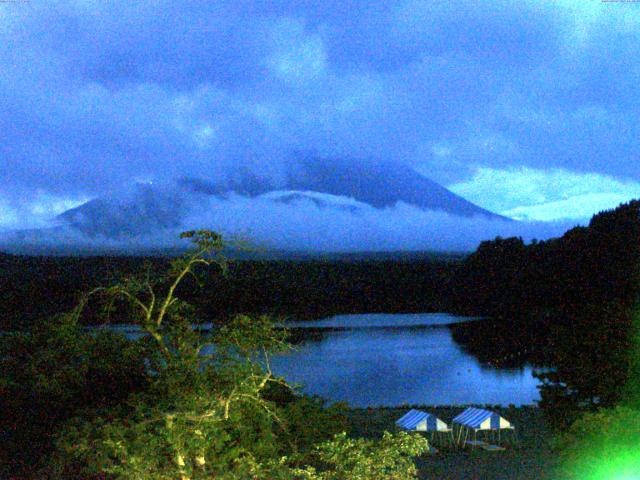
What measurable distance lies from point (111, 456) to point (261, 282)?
169ft

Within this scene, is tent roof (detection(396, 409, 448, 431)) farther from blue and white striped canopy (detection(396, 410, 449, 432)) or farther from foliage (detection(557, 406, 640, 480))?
foliage (detection(557, 406, 640, 480))

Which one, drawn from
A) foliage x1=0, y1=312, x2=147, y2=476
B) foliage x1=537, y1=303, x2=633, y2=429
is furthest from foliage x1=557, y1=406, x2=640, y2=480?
foliage x1=0, y1=312, x2=147, y2=476

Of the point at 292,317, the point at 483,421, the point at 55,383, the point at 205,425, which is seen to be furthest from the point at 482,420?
the point at 292,317

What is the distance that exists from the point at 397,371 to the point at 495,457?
16709 mm

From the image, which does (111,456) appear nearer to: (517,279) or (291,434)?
(291,434)

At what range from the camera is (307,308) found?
58.5 metres

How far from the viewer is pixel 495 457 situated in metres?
15.2

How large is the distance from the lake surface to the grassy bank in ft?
8.56

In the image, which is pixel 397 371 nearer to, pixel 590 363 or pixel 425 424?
pixel 425 424

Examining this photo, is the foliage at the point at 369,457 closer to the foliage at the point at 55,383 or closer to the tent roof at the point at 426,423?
the foliage at the point at 55,383

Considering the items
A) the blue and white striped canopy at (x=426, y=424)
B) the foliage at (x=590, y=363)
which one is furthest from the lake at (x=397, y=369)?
the foliage at (x=590, y=363)

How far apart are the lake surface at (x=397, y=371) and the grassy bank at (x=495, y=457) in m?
2.61

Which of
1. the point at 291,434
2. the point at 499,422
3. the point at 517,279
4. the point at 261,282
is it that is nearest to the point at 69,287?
the point at 261,282

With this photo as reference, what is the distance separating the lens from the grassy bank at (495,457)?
13562 millimetres
